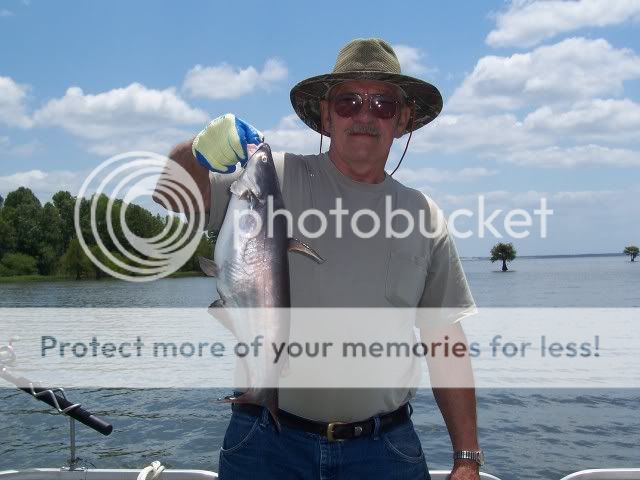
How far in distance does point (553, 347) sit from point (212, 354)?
41.9 feet

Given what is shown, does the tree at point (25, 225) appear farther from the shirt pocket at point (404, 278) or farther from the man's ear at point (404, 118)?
the shirt pocket at point (404, 278)

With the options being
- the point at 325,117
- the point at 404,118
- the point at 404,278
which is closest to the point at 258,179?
the point at 404,278

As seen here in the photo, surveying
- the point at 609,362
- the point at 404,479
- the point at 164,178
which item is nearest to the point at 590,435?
the point at 609,362

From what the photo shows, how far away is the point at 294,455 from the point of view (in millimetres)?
3266

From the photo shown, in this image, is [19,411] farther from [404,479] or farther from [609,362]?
[609,362]

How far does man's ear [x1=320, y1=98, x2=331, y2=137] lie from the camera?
3.99m

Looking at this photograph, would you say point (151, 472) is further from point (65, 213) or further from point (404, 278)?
point (65, 213)

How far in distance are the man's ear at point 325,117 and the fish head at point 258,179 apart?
101cm

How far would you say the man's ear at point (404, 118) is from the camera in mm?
3990

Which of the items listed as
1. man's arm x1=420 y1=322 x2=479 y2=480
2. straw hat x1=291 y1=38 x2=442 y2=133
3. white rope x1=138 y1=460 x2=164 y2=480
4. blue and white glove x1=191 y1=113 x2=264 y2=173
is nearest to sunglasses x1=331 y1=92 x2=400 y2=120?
straw hat x1=291 y1=38 x2=442 y2=133

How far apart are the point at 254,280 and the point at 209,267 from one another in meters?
0.20

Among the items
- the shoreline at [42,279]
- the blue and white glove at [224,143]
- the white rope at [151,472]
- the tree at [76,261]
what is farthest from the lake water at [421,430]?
the tree at [76,261]

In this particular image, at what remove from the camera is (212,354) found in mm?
23812

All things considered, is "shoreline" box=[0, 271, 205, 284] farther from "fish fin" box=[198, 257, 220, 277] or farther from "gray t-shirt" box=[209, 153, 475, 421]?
"fish fin" box=[198, 257, 220, 277]
